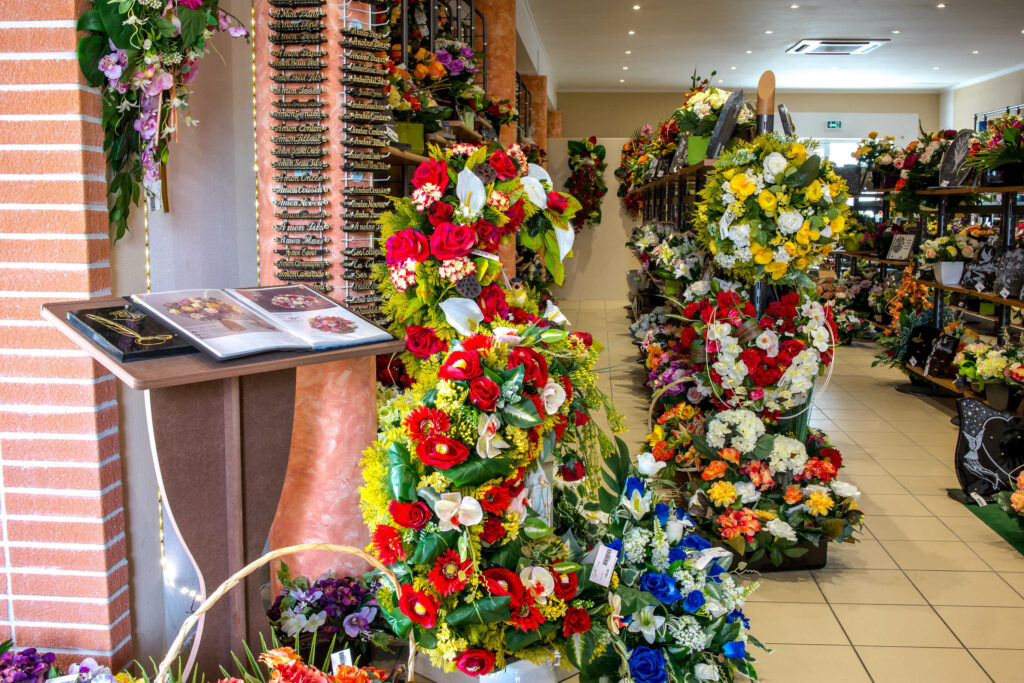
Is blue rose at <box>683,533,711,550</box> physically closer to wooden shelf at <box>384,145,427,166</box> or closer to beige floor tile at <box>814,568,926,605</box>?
beige floor tile at <box>814,568,926,605</box>

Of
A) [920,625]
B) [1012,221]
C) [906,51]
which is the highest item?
[906,51]

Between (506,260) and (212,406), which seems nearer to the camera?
(212,406)

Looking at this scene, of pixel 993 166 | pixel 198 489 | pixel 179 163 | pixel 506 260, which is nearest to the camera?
pixel 198 489

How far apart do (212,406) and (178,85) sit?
96cm

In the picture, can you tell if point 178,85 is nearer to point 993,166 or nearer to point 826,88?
point 993,166

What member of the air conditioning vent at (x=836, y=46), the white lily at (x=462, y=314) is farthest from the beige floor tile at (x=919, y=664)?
the air conditioning vent at (x=836, y=46)

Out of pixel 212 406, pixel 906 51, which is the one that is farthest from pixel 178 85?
pixel 906 51

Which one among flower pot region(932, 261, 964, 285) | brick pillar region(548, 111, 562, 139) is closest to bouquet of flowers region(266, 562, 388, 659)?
flower pot region(932, 261, 964, 285)

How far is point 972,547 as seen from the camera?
4.11m

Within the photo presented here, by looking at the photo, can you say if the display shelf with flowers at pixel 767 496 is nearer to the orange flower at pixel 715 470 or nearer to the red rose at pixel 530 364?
the orange flower at pixel 715 470

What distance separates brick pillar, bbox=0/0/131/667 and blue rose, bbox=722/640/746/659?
68.7 inches

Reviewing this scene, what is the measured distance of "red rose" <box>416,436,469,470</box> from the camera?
1920 mm

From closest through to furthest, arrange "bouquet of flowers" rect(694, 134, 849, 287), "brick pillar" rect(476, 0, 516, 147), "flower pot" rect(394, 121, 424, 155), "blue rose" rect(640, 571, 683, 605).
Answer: "blue rose" rect(640, 571, 683, 605) < "bouquet of flowers" rect(694, 134, 849, 287) < "flower pot" rect(394, 121, 424, 155) < "brick pillar" rect(476, 0, 516, 147)

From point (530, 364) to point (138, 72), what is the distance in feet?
4.28
